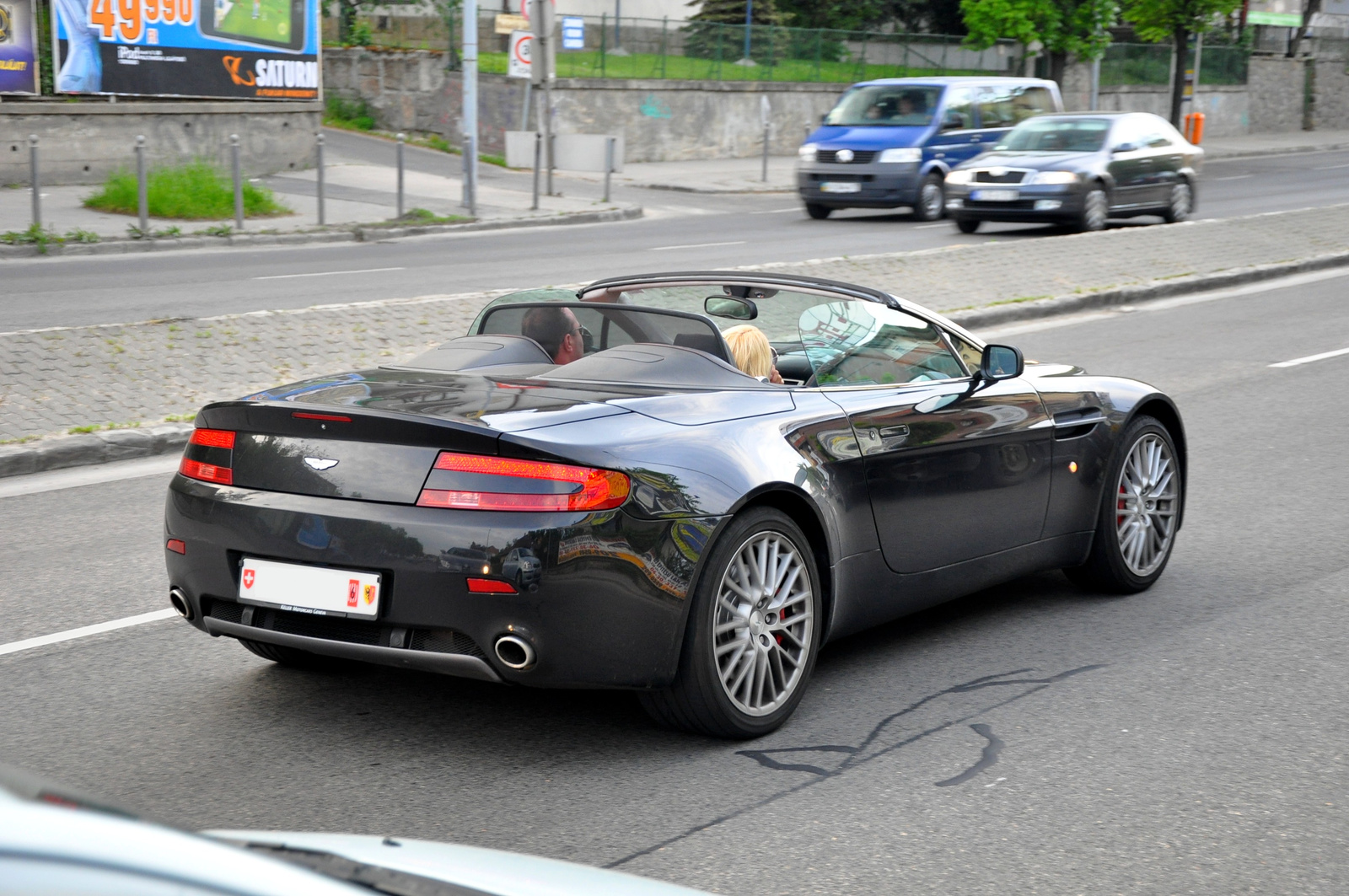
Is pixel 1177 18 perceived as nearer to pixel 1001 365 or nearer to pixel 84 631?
pixel 1001 365

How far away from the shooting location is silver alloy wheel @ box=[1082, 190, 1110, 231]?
71.2 feet

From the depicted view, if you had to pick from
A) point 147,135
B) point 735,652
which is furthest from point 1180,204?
point 735,652

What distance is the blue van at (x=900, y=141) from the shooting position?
2483 centimetres

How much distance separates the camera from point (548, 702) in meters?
4.84

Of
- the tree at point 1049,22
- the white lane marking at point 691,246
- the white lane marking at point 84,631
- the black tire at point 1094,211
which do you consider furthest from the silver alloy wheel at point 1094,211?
the tree at point 1049,22

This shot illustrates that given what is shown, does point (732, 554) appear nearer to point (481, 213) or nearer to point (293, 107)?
point (481, 213)

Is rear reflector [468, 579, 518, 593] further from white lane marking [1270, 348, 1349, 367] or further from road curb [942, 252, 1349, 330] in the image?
road curb [942, 252, 1349, 330]

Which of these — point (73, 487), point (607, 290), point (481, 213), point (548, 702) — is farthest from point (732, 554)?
point (481, 213)

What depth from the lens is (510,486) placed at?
4.04m

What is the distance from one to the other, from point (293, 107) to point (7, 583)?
25277mm

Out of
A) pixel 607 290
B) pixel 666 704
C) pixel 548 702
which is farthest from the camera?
pixel 607 290

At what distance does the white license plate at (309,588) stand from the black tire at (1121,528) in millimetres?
2972

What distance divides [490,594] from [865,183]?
21.6m

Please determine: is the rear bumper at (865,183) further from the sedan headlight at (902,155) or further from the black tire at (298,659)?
the black tire at (298,659)
